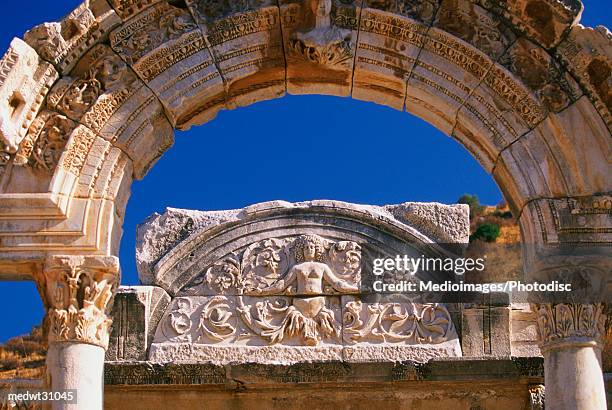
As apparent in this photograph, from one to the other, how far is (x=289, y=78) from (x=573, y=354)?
355cm

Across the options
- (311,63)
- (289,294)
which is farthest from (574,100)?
(289,294)

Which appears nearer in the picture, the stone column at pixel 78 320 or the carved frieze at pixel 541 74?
the stone column at pixel 78 320

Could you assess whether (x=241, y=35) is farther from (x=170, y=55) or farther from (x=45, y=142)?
(x=45, y=142)

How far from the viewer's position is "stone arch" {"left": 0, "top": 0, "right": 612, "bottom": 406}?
1031 centimetres

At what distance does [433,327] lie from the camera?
51.2 feet

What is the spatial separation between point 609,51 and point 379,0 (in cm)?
205

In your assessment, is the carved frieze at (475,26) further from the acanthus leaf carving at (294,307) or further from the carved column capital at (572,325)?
the acanthus leaf carving at (294,307)

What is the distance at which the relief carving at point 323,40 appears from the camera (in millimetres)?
10852

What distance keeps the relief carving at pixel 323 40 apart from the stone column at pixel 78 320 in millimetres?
2518

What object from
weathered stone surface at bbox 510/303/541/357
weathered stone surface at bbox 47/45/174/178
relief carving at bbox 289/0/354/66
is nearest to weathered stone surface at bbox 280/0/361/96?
relief carving at bbox 289/0/354/66

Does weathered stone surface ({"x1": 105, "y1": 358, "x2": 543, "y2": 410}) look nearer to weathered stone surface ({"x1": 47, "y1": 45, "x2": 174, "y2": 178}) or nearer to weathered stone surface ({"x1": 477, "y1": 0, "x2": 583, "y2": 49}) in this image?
weathered stone surface ({"x1": 47, "y1": 45, "x2": 174, "y2": 178})

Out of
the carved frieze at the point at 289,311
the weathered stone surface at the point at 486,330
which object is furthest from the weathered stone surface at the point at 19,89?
the weathered stone surface at the point at 486,330

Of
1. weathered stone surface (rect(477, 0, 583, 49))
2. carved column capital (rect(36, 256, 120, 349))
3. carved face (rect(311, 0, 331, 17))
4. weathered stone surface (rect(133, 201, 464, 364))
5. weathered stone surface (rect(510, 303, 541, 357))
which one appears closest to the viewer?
carved column capital (rect(36, 256, 120, 349))

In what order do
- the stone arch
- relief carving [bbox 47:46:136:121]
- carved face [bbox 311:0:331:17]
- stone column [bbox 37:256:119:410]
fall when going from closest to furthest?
stone column [bbox 37:256:119:410], the stone arch, relief carving [bbox 47:46:136:121], carved face [bbox 311:0:331:17]
